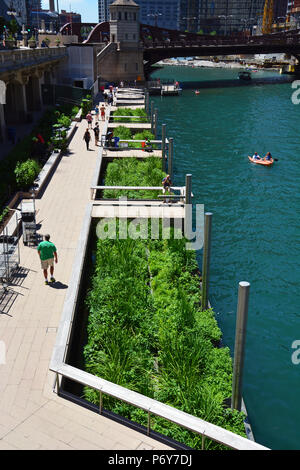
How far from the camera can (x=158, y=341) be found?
13227mm

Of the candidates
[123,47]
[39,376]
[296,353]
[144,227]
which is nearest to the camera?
[39,376]

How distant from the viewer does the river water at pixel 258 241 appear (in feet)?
45.3

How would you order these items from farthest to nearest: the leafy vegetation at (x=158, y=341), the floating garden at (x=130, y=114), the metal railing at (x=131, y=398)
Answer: the floating garden at (x=130, y=114)
the leafy vegetation at (x=158, y=341)
the metal railing at (x=131, y=398)

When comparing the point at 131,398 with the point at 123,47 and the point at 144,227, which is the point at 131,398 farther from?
the point at 123,47

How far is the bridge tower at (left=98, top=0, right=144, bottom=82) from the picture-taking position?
9344 cm

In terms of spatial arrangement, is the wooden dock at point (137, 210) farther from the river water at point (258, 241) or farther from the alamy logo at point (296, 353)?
the alamy logo at point (296, 353)

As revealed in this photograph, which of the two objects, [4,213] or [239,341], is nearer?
[239,341]

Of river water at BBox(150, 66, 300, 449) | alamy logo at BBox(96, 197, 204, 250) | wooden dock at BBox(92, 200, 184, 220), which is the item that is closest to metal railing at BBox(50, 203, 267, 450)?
river water at BBox(150, 66, 300, 449)

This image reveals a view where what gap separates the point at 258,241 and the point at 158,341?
13.1 meters

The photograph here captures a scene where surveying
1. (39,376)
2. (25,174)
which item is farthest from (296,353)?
(25,174)

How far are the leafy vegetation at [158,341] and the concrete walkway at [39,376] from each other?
88 centimetres

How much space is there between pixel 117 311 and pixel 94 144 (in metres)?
25.0

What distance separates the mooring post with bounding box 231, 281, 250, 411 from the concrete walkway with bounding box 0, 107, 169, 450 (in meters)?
2.64

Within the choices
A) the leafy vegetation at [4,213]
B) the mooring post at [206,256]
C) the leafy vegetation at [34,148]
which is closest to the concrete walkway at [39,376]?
the leafy vegetation at [4,213]
